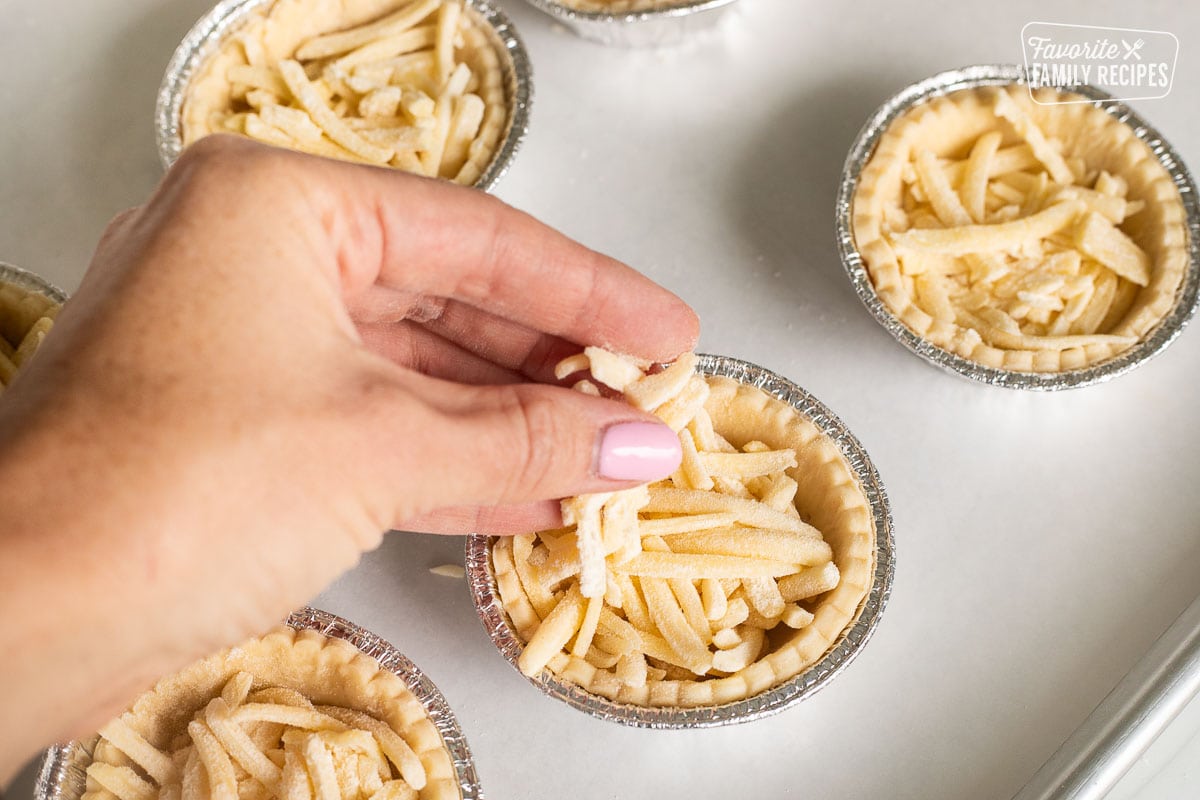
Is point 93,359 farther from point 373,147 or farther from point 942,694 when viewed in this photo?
point 942,694

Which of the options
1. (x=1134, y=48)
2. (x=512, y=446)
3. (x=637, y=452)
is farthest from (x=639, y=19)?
(x=512, y=446)

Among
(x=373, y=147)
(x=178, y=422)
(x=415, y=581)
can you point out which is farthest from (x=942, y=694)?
(x=373, y=147)

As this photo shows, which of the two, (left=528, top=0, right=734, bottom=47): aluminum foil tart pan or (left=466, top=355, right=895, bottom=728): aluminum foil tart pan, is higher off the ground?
(left=528, top=0, right=734, bottom=47): aluminum foil tart pan

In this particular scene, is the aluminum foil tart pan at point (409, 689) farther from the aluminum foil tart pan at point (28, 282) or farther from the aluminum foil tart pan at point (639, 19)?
the aluminum foil tart pan at point (639, 19)

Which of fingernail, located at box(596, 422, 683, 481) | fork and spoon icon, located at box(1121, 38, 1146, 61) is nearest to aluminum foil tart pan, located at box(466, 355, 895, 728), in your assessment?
fingernail, located at box(596, 422, 683, 481)

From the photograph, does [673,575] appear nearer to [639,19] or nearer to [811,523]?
[811,523]

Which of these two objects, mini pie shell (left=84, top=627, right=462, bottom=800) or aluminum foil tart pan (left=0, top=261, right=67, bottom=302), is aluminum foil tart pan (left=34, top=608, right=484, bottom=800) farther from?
aluminum foil tart pan (left=0, top=261, right=67, bottom=302)
